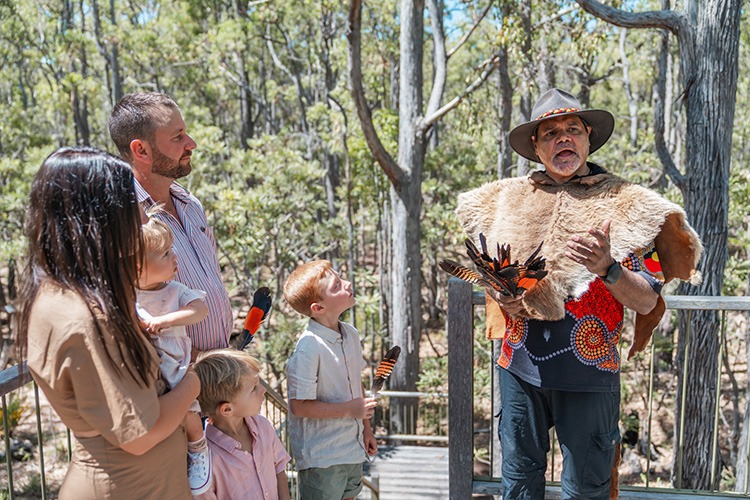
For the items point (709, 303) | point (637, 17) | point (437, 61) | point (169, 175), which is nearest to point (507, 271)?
point (709, 303)

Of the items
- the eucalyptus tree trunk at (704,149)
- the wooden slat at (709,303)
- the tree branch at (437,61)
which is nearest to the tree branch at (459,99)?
the tree branch at (437,61)

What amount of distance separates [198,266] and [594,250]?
4.43 ft

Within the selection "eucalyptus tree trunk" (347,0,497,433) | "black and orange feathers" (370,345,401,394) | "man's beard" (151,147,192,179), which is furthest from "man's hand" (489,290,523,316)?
"eucalyptus tree trunk" (347,0,497,433)

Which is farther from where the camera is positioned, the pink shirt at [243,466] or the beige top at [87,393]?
the pink shirt at [243,466]

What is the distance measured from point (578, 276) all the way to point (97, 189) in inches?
65.2

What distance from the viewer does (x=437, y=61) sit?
995cm

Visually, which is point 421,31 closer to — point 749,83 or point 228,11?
point 228,11

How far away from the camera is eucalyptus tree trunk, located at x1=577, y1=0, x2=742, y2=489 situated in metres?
5.11

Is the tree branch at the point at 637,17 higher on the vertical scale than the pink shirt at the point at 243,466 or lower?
higher

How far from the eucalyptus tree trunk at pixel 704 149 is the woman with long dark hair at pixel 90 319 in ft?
14.0

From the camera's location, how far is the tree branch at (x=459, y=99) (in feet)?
29.3

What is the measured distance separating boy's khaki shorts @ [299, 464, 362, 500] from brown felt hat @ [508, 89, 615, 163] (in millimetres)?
1491

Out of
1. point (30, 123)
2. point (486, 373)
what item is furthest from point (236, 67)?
point (486, 373)

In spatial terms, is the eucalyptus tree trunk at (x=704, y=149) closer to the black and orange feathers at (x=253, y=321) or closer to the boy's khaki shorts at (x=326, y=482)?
the boy's khaki shorts at (x=326, y=482)
